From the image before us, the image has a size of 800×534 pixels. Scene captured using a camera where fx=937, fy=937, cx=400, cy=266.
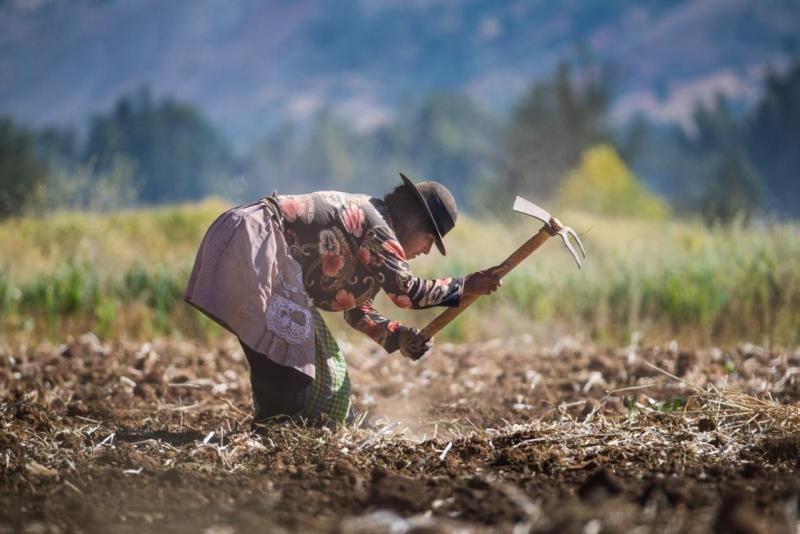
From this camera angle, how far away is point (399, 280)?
11.7 ft

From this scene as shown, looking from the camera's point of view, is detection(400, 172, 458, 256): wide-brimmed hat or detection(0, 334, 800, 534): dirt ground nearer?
detection(0, 334, 800, 534): dirt ground

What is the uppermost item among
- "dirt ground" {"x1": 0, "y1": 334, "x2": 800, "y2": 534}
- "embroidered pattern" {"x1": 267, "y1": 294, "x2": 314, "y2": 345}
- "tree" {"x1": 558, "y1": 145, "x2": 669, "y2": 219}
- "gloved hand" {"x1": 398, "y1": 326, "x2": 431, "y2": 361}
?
"embroidered pattern" {"x1": 267, "y1": 294, "x2": 314, "y2": 345}

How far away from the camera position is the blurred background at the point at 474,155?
7812 millimetres

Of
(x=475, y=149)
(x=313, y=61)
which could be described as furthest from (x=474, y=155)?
(x=313, y=61)

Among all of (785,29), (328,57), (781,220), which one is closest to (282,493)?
(781,220)

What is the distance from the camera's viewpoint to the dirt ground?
2621 mm

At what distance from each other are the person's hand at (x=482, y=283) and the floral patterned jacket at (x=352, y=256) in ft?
0.13

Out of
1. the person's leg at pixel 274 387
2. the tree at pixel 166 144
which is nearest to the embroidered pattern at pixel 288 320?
the person's leg at pixel 274 387

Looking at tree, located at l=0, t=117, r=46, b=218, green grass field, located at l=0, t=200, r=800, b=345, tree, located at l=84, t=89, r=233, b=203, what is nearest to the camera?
green grass field, located at l=0, t=200, r=800, b=345

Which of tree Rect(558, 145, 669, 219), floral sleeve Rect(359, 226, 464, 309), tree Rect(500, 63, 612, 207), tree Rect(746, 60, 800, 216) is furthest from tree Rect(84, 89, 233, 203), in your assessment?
floral sleeve Rect(359, 226, 464, 309)

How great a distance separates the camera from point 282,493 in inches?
115

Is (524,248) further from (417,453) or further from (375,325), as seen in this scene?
(417,453)

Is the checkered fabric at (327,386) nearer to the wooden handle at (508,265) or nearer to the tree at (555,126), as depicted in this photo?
the wooden handle at (508,265)

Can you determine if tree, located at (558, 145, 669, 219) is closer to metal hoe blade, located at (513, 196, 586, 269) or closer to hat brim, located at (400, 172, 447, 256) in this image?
metal hoe blade, located at (513, 196, 586, 269)
